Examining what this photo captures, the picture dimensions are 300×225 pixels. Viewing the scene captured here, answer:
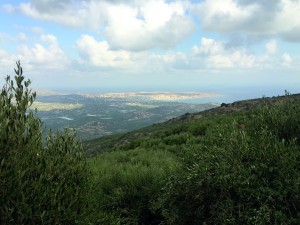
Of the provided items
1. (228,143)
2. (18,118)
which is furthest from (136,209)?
(18,118)

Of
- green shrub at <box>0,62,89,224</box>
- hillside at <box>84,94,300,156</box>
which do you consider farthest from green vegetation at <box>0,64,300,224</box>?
hillside at <box>84,94,300,156</box>

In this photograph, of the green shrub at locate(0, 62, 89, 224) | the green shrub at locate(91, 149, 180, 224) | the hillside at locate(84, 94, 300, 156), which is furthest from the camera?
the hillside at locate(84, 94, 300, 156)

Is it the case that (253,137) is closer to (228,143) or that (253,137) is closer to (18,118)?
(228,143)

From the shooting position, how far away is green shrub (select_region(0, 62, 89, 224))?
938 cm

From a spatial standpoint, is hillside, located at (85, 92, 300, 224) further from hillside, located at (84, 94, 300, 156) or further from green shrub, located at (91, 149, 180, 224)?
hillside, located at (84, 94, 300, 156)

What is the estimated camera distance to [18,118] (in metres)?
10.6

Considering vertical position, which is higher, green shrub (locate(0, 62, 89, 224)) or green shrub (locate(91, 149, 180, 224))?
green shrub (locate(0, 62, 89, 224))

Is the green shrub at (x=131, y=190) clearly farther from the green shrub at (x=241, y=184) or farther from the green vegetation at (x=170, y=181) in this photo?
the green shrub at (x=241, y=184)

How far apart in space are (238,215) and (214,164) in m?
2.40

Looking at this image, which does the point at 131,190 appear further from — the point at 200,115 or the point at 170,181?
the point at 200,115

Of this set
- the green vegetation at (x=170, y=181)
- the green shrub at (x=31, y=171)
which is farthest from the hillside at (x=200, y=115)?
the green shrub at (x=31, y=171)

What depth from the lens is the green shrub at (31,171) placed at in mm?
9375

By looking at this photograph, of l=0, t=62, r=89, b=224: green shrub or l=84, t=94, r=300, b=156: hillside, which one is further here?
→ l=84, t=94, r=300, b=156: hillside

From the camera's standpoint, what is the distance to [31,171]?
10258mm
